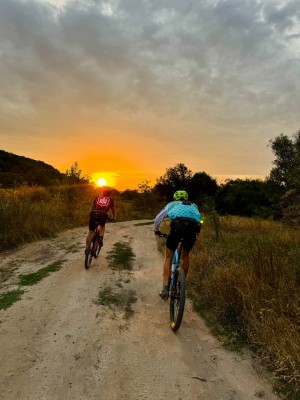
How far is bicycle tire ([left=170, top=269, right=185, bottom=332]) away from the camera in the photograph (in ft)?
17.7

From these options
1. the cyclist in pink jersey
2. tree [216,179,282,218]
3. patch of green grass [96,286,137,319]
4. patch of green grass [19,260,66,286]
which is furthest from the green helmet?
tree [216,179,282,218]

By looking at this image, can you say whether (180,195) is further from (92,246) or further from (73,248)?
(73,248)

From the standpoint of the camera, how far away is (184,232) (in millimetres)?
5938

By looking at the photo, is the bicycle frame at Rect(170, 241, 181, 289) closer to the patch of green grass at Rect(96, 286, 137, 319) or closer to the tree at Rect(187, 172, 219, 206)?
the patch of green grass at Rect(96, 286, 137, 319)

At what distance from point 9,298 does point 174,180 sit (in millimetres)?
57571

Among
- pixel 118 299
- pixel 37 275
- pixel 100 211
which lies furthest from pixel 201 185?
pixel 118 299

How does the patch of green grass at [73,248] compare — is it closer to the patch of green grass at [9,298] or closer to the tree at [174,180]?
the patch of green grass at [9,298]

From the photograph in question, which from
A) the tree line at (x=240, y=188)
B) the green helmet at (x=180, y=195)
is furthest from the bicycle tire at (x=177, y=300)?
the tree line at (x=240, y=188)

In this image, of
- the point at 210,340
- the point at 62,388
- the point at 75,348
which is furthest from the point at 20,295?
the point at 210,340

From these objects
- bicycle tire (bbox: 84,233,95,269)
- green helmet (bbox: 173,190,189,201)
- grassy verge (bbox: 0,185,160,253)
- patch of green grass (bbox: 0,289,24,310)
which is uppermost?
green helmet (bbox: 173,190,189,201)

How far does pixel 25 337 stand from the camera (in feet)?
16.4

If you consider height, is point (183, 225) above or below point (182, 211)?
below

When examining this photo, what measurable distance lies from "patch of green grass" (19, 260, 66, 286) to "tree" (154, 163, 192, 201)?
5216cm

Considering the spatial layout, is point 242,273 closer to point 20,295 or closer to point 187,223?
point 187,223
